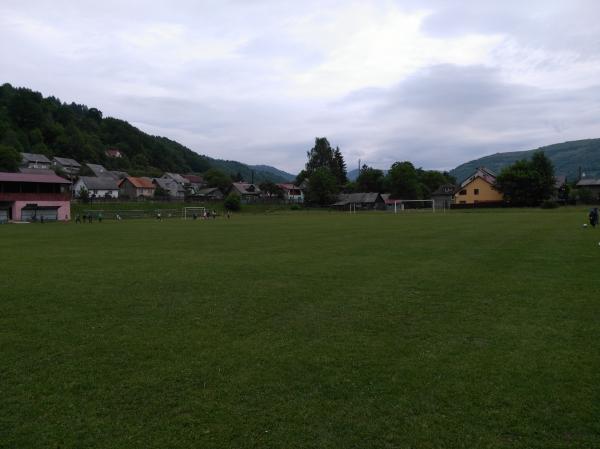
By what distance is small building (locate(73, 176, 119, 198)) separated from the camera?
363 feet

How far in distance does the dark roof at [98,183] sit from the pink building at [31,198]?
45.5 metres

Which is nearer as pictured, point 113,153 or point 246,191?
point 246,191

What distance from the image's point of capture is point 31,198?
6391 cm

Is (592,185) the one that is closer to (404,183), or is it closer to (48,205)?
(404,183)

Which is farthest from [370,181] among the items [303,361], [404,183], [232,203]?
[303,361]

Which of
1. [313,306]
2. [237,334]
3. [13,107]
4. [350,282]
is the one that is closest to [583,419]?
[237,334]

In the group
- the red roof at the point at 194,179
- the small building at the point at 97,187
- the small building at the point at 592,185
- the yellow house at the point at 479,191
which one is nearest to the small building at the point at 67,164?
the small building at the point at 97,187

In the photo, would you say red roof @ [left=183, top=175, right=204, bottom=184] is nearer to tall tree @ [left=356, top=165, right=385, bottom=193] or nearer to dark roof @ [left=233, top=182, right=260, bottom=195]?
dark roof @ [left=233, top=182, right=260, bottom=195]

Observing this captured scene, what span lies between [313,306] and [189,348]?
10.9ft

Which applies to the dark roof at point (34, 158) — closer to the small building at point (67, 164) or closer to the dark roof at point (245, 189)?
the small building at point (67, 164)

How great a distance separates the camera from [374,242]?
77.8ft

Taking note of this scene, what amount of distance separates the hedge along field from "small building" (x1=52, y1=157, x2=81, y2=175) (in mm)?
135324

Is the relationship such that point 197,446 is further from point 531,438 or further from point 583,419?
point 583,419

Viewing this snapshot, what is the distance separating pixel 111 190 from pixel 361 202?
212ft
